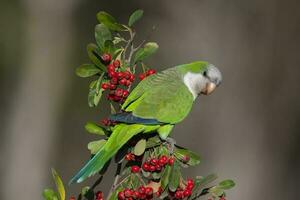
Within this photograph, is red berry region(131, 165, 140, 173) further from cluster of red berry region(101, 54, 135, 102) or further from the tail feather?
cluster of red berry region(101, 54, 135, 102)

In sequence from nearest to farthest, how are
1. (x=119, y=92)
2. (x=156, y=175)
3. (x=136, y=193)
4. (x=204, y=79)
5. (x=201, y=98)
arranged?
(x=136, y=193)
(x=156, y=175)
(x=119, y=92)
(x=204, y=79)
(x=201, y=98)

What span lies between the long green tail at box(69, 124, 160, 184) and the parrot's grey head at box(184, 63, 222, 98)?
0.49 meters

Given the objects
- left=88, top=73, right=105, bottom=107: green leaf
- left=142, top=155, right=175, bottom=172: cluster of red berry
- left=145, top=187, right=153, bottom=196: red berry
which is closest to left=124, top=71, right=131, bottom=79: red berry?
left=88, top=73, right=105, bottom=107: green leaf

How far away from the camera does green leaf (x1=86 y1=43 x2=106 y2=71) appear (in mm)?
2662

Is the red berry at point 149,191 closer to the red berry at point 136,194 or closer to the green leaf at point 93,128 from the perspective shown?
the red berry at point 136,194

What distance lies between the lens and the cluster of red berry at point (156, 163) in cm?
262

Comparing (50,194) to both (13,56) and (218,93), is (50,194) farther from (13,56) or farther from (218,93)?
(13,56)

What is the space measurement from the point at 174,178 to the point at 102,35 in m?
0.62

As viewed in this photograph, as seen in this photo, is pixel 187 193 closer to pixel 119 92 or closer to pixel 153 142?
pixel 153 142

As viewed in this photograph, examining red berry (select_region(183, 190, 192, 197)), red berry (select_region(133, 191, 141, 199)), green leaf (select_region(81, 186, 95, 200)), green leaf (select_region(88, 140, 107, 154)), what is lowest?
green leaf (select_region(81, 186, 95, 200))

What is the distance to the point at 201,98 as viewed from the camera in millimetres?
7160

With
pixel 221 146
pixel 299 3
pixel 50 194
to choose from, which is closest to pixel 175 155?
pixel 50 194

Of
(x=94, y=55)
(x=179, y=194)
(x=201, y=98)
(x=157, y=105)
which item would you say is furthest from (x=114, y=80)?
(x=201, y=98)

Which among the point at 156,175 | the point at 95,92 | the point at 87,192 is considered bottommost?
the point at 87,192
